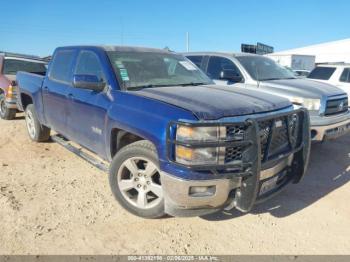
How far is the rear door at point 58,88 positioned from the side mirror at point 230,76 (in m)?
2.98

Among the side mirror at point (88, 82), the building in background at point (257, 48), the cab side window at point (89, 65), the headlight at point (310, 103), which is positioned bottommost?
the headlight at point (310, 103)

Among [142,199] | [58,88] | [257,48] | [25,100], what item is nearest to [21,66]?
[25,100]

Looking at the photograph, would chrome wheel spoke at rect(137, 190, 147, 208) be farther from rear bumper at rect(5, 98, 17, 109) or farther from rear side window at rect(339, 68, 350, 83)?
rear side window at rect(339, 68, 350, 83)

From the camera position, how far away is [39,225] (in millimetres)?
3387

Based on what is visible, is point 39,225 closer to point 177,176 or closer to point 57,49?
point 177,176

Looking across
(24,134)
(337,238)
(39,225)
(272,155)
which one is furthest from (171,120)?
(24,134)

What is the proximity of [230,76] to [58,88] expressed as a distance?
11.0ft

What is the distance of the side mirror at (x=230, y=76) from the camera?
654 centimetres

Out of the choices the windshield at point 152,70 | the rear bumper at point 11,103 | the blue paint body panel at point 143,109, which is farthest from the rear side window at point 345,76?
the rear bumper at point 11,103

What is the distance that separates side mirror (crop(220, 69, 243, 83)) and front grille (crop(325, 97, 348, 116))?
1772 millimetres

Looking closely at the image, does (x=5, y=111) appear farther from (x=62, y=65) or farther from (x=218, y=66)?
(x=218, y=66)

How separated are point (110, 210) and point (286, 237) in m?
1.92

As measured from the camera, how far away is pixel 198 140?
2857mm

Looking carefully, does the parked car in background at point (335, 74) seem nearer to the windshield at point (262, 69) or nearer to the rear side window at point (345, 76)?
the rear side window at point (345, 76)
